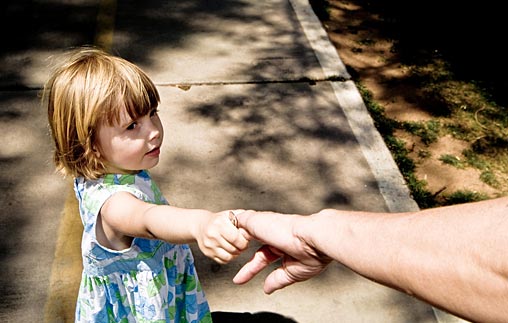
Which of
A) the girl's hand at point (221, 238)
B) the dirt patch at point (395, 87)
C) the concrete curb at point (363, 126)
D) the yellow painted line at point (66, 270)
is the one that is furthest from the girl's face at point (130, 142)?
the dirt patch at point (395, 87)

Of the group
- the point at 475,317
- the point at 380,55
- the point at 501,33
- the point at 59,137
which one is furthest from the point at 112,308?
the point at 501,33

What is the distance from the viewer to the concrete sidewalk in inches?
112

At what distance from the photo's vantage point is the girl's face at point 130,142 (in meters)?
1.89

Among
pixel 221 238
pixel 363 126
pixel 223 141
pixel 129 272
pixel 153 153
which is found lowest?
pixel 223 141

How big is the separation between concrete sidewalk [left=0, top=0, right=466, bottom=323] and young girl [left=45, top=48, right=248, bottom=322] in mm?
744

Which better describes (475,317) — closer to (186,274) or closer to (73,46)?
(186,274)

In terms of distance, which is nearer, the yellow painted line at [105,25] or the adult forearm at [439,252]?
the adult forearm at [439,252]

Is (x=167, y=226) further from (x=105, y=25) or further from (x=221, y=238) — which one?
(x=105, y=25)

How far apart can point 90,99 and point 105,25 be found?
3.46 metres

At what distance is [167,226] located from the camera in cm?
167

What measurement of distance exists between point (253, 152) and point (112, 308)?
172 centimetres

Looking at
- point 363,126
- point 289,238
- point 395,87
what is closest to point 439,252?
point 289,238

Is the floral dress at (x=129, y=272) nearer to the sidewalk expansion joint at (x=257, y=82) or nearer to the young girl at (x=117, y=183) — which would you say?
the young girl at (x=117, y=183)

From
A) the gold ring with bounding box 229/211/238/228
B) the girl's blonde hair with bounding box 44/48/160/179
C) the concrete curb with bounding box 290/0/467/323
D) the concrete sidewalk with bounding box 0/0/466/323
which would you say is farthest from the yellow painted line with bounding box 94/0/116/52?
the gold ring with bounding box 229/211/238/228
